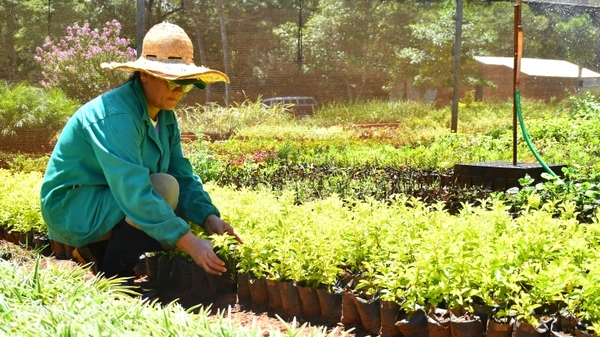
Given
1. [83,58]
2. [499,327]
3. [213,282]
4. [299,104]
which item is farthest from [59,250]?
[299,104]

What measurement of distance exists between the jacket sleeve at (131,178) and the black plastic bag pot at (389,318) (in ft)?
3.21

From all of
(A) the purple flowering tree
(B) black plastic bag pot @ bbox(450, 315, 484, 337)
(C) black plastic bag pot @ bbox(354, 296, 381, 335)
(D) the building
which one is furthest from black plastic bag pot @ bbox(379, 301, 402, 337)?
(D) the building

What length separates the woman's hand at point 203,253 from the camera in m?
3.25

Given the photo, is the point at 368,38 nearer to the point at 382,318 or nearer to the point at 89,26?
the point at 89,26

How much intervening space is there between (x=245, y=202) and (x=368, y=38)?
650 cm

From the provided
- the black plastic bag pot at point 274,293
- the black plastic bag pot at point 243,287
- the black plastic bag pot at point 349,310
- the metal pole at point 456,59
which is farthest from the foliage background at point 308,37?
the black plastic bag pot at point 349,310

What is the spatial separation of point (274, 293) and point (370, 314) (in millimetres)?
574

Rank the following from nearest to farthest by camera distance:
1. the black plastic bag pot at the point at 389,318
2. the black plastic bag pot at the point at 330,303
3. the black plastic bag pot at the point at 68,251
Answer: the black plastic bag pot at the point at 389,318
the black plastic bag pot at the point at 330,303
the black plastic bag pot at the point at 68,251

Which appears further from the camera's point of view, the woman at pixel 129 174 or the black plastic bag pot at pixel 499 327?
the woman at pixel 129 174

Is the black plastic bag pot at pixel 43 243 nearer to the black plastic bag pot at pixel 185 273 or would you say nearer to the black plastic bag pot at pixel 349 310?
the black plastic bag pot at pixel 185 273

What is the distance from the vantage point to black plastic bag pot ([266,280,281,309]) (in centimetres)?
347

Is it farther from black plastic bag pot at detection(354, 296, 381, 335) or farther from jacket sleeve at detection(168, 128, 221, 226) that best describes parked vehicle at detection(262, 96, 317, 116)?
black plastic bag pot at detection(354, 296, 381, 335)

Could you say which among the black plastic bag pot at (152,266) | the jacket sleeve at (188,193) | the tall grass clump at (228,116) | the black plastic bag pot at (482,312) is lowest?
the black plastic bag pot at (152,266)

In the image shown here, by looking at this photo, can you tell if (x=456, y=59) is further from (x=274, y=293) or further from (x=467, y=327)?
(x=467, y=327)
